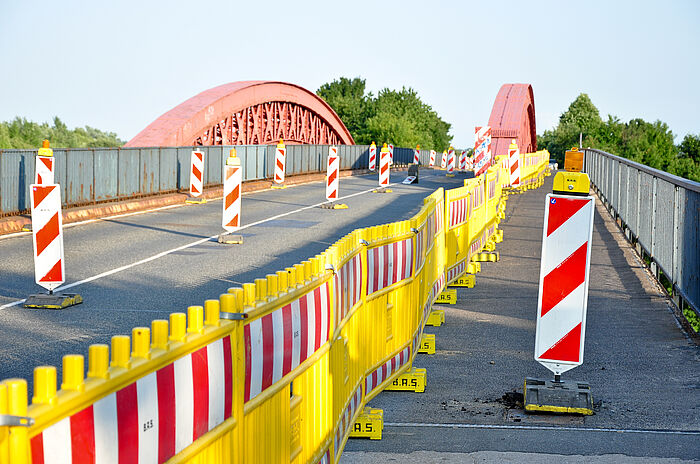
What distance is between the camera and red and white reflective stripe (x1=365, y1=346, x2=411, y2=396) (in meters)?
7.25

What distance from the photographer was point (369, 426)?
6.62 meters

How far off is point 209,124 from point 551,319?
32.7 m

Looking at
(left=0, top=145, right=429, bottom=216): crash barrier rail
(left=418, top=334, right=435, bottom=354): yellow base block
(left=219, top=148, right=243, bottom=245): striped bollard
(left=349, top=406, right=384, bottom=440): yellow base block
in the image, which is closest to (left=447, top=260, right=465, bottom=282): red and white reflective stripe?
(left=418, top=334, right=435, bottom=354): yellow base block

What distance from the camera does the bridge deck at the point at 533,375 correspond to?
21.2 feet

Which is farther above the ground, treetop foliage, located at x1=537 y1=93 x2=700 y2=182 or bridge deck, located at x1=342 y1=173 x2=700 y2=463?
treetop foliage, located at x1=537 y1=93 x2=700 y2=182

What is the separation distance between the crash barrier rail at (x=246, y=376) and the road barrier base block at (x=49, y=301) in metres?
4.36

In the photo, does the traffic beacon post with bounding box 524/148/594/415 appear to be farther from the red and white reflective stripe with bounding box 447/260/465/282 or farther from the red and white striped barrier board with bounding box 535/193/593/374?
the red and white reflective stripe with bounding box 447/260/465/282

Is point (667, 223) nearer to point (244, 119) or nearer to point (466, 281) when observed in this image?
point (466, 281)

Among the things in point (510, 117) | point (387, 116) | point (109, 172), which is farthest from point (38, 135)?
point (109, 172)

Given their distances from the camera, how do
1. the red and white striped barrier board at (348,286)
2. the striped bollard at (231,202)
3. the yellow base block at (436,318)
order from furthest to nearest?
1. the striped bollard at (231,202)
2. the yellow base block at (436,318)
3. the red and white striped barrier board at (348,286)

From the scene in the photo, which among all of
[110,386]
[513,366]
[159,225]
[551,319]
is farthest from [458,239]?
[110,386]

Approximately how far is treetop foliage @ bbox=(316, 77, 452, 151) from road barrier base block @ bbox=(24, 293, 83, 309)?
96619 millimetres

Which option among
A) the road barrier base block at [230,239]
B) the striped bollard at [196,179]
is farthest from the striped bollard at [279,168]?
the road barrier base block at [230,239]

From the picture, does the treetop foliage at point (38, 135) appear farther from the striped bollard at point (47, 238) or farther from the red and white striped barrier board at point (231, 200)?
the striped bollard at point (47, 238)
